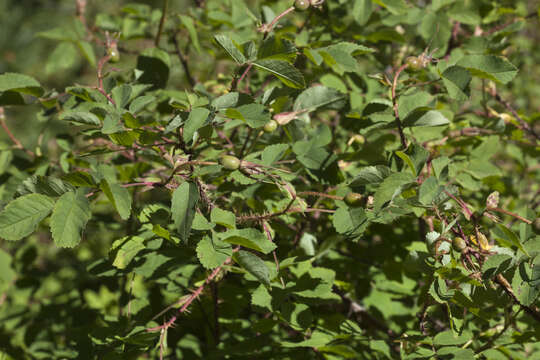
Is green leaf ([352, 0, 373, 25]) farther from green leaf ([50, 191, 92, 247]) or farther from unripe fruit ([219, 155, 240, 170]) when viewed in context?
green leaf ([50, 191, 92, 247])

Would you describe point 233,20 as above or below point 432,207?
above

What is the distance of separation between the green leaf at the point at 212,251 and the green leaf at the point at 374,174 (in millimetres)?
354

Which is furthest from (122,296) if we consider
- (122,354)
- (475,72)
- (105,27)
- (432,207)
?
(475,72)

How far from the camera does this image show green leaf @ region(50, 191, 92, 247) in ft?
3.10

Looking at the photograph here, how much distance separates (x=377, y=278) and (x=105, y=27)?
1.45m

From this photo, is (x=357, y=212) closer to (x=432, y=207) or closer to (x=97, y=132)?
(x=432, y=207)

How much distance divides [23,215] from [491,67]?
1195 mm

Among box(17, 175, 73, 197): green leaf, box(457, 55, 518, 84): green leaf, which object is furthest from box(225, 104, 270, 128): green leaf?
box(457, 55, 518, 84): green leaf

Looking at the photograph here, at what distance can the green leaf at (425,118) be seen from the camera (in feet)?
3.70

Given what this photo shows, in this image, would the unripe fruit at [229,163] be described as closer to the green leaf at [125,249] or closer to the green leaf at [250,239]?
the green leaf at [250,239]

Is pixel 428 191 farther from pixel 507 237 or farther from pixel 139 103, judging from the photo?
pixel 139 103

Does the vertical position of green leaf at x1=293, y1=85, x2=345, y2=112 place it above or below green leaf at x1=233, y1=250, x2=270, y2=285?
above

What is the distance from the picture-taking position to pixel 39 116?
4.87ft

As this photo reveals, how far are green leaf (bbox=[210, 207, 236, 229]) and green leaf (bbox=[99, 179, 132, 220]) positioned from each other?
188 millimetres
